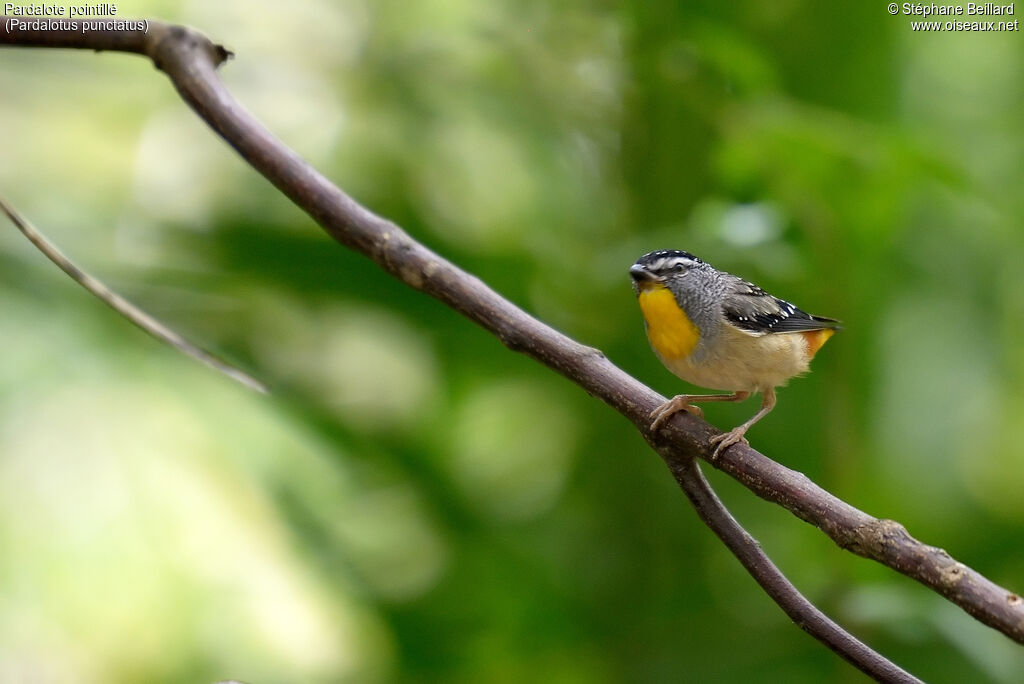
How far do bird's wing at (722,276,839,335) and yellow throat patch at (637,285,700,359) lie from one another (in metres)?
0.10

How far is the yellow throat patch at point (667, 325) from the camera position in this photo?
5.87ft

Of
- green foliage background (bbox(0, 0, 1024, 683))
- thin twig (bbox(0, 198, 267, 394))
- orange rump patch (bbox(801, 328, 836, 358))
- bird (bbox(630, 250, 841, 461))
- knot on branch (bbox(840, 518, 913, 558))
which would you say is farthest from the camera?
green foliage background (bbox(0, 0, 1024, 683))

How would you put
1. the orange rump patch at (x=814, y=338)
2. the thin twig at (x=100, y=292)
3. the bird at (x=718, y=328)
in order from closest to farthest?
the thin twig at (x=100, y=292)
the bird at (x=718, y=328)
the orange rump patch at (x=814, y=338)

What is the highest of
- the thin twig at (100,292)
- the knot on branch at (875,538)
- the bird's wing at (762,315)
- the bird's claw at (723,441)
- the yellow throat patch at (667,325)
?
the bird's wing at (762,315)

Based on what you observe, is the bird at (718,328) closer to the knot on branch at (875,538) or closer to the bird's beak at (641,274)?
the bird's beak at (641,274)

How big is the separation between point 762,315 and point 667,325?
8.7 inches

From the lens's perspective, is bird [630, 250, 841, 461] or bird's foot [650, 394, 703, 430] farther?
bird [630, 250, 841, 461]

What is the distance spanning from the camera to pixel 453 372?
242 cm

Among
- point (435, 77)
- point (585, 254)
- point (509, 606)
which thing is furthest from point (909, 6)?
point (509, 606)

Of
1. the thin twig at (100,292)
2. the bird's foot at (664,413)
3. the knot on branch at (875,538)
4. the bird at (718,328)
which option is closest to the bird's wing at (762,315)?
the bird at (718,328)

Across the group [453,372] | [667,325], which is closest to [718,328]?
[667,325]

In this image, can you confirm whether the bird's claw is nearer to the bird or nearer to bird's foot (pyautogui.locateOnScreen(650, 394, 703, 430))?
bird's foot (pyautogui.locateOnScreen(650, 394, 703, 430))

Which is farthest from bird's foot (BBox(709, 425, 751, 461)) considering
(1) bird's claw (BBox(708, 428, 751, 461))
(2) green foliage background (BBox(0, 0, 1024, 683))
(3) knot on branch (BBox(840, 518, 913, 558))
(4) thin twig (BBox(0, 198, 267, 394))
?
(2) green foliage background (BBox(0, 0, 1024, 683))

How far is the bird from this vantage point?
1.78 m
